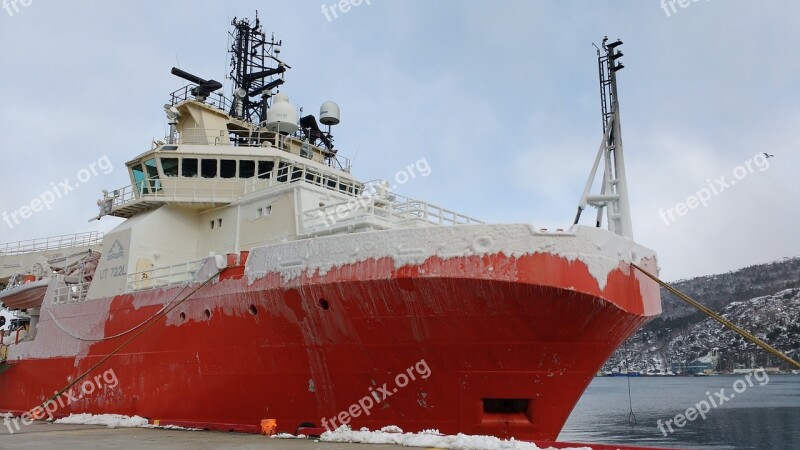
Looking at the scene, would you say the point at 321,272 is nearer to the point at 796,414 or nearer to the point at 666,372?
the point at 796,414

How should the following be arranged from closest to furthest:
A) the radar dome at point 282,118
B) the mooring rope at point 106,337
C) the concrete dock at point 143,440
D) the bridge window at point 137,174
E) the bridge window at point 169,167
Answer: the concrete dock at point 143,440
the mooring rope at point 106,337
the bridge window at point 169,167
the bridge window at point 137,174
the radar dome at point 282,118

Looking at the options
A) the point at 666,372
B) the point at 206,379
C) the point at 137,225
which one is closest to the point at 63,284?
the point at 137,225

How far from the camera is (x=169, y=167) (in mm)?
17484

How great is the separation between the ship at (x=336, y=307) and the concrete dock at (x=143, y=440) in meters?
0.91

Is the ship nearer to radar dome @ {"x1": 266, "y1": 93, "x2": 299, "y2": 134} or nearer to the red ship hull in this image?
the red ship hull

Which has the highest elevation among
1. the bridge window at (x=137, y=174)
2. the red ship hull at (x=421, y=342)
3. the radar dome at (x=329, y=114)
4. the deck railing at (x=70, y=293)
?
the radar dome at (x=329, y=114)

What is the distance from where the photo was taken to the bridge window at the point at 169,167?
17.4m

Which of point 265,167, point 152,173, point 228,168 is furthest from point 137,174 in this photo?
point 265,167

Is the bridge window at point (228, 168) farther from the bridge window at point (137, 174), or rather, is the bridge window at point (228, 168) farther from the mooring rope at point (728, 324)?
the mooring rope at point (728, 324)

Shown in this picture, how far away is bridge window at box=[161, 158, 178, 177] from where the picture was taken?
17.4 m

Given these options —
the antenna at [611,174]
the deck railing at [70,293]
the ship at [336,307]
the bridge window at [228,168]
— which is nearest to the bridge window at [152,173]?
the ship at [336,307]

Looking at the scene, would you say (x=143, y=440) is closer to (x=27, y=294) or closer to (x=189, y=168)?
(x=189, y=168)

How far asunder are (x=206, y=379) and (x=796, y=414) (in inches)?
1543

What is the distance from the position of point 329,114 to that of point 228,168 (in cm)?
622
